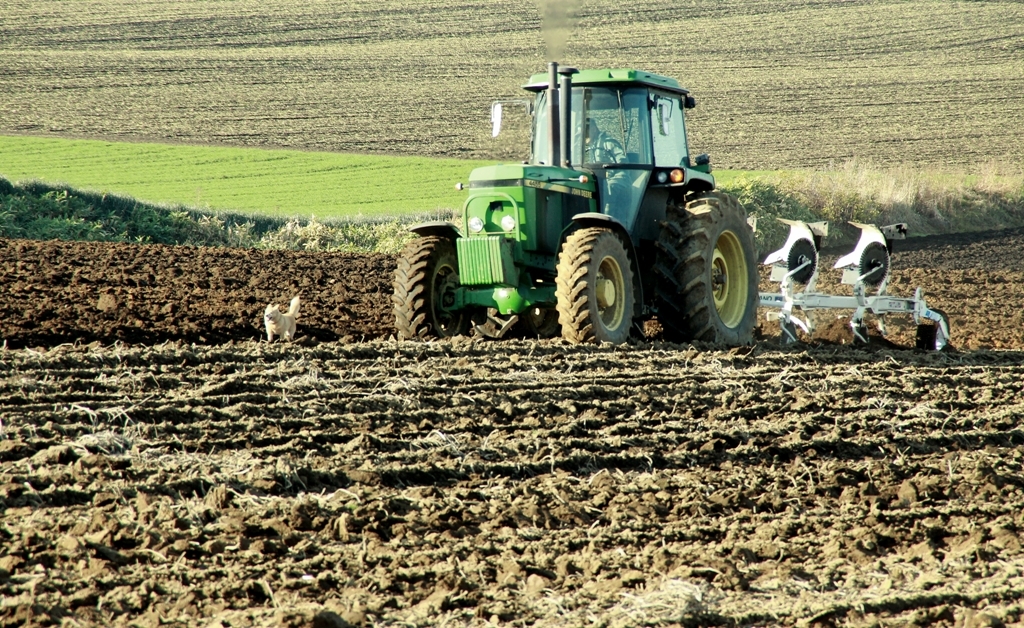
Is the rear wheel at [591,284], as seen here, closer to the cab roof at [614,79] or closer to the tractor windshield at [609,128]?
the tractor windshield at [609,128]

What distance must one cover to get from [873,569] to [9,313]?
773cm

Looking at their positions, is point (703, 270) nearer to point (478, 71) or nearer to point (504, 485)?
point (504, 485)

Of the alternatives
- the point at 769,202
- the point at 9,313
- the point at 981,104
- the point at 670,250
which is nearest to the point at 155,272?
the point at 9,313

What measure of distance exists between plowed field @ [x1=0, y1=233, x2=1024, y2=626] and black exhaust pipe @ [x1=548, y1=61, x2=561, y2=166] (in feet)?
5.25

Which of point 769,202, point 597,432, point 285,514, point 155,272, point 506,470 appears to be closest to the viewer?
point 285,514

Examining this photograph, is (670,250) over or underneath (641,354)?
over

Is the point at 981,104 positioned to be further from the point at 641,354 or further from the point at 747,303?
the point at 641,354

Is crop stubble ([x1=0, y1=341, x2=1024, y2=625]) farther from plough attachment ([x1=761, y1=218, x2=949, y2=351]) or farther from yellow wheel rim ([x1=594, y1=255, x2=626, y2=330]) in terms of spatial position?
plough attachment ([x1=761, y1=218, x2=949, y2=351])

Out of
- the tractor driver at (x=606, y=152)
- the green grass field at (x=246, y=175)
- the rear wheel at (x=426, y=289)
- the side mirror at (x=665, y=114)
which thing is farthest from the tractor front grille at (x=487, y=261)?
the green grass field at (x=246, y=175)

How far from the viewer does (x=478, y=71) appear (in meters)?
37.1

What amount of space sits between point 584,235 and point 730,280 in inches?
87.9

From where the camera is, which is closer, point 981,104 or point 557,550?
point 557,550

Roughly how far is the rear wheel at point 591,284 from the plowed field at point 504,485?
0.77ft

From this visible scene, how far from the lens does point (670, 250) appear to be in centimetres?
892
